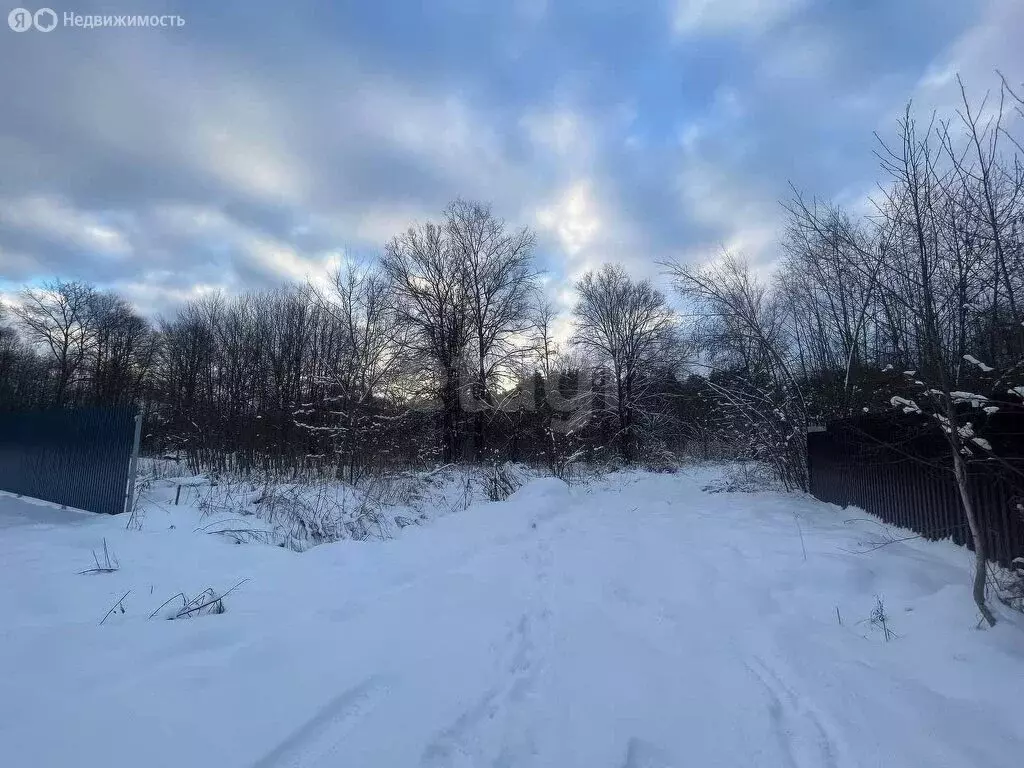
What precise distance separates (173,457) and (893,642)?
23.9 metres

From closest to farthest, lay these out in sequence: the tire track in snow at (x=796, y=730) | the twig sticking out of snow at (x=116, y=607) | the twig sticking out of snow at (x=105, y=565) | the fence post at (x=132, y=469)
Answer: the tire track in snow at (x=796, y=730)
the twig sticking out of snow at (x=116, y=607)
the twig sticking out of snow at (x=105, y=565)
the fence post at (x=132, y=469)

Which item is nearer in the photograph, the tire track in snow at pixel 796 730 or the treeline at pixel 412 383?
the tire track in snow at pixel 796 730

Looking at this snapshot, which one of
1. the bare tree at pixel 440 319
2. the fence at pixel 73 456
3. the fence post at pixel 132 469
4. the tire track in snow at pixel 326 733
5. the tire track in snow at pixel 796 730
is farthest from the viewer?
the bare tree at pixel 440 319

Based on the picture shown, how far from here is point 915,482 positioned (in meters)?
7.01

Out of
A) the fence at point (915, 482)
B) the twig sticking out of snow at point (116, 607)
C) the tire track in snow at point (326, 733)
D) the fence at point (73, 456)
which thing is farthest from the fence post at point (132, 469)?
the fence at point (915, 482)

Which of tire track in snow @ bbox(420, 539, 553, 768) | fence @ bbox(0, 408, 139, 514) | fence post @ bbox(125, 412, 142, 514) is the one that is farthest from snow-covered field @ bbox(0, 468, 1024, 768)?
fence @ bbox(0, 408, 139, 514)

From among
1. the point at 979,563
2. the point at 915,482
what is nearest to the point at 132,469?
the point at 979,563

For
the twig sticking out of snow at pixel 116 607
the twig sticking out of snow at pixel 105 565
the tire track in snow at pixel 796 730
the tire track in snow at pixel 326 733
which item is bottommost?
the tire track in snow at pixel 796 730

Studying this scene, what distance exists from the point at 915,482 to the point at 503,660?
21.1 feet

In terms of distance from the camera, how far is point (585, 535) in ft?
29.1

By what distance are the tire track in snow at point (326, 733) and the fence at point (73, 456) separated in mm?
8644

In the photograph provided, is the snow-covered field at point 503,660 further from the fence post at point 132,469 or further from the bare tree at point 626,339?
the bare tree at point 626,339

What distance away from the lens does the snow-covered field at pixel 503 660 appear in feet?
8.41

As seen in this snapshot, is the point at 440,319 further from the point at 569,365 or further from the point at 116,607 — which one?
the point at 116,607
